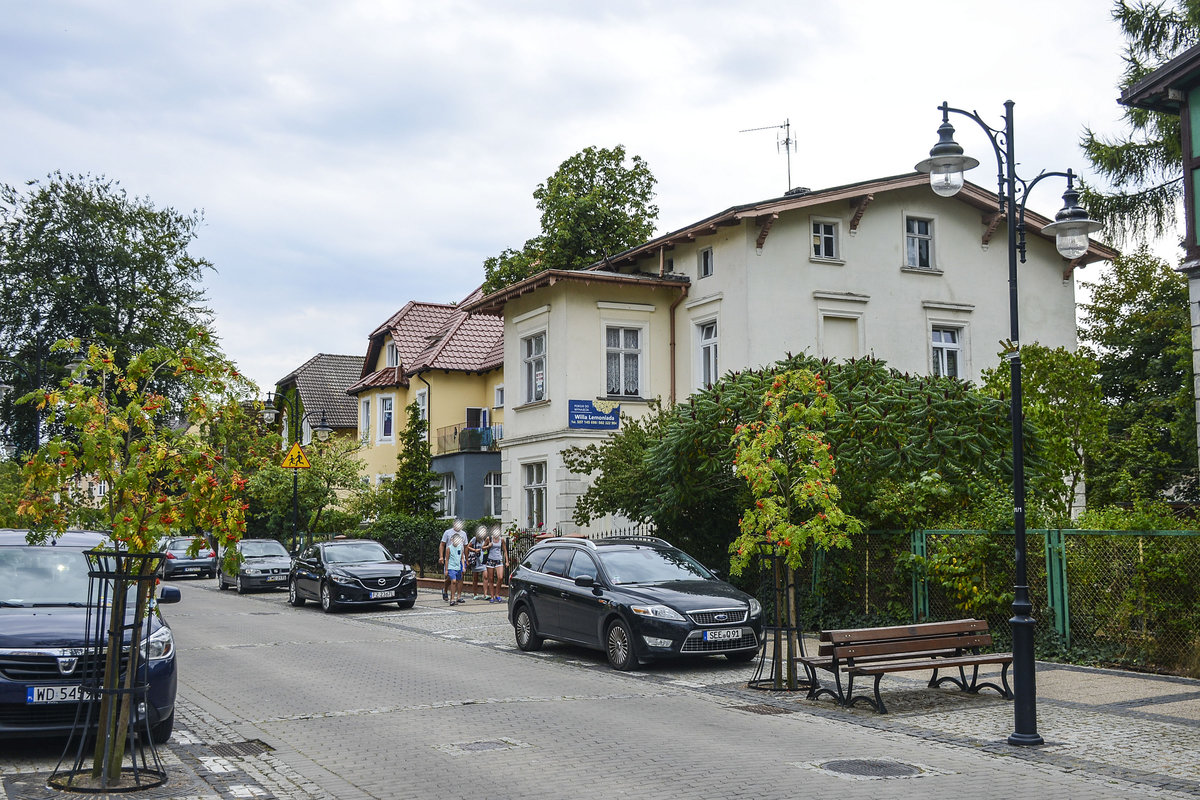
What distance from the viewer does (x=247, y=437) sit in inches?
1892

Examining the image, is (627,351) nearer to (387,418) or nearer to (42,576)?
(42,576)

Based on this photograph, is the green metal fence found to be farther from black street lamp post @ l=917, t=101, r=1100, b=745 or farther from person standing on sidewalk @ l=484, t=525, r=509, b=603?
person standing on sidewalk @ l=484, t=525, r=509, b=603

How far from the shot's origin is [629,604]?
14.7 metres

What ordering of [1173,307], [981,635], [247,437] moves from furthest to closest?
[247,437], [1173,307], [981,635]

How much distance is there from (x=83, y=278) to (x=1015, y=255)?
142 feet

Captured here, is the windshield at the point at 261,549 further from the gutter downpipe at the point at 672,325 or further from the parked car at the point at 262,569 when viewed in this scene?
the gutter downpipe at the point at 672,325

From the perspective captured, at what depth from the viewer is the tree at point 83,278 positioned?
44.5m

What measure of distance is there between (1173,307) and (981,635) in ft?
100

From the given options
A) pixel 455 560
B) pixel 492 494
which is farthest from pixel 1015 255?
pixel 492 494

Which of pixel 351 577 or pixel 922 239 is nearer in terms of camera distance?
pixel 351 577

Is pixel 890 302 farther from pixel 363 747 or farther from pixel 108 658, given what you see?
pixel 108 658

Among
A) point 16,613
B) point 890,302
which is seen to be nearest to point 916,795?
point 16,613

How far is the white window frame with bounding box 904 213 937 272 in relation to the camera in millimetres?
30359

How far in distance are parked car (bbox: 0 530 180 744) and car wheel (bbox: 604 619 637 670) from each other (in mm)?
6119
